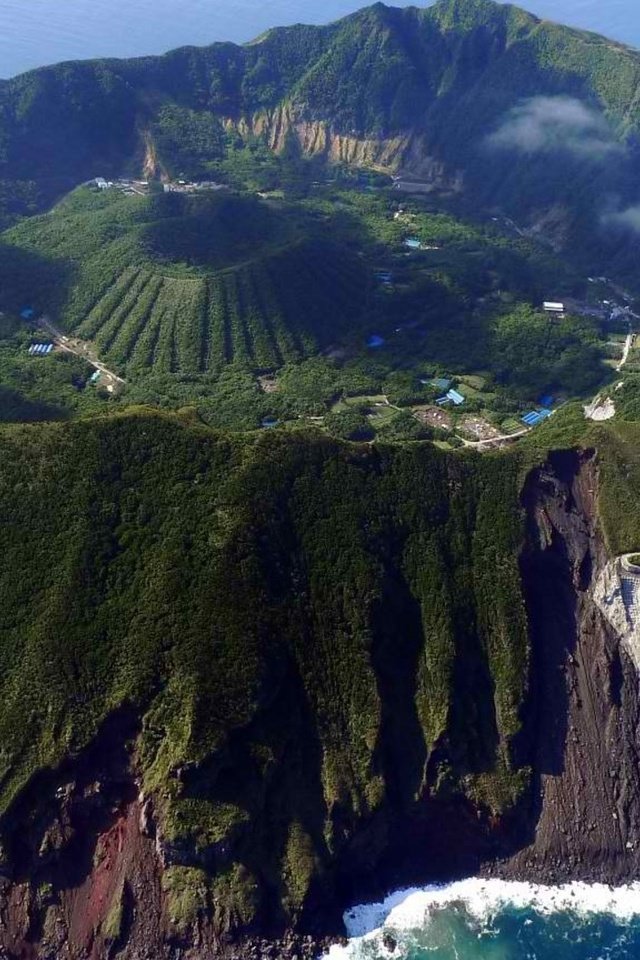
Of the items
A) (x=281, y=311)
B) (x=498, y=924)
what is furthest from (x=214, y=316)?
(x=498, y=924)

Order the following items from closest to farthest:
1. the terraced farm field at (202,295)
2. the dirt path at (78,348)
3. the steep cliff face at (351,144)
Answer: the dirt path at (78,348) → the terraced farm field at (202,295) → the steep cliff face at (351,144)

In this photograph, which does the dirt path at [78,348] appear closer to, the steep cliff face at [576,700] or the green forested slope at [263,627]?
the green forested slope at [263,627]

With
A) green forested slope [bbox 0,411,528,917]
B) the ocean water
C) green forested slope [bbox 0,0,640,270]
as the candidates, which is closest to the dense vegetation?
green forested slope [bbox 0,0,640,270]

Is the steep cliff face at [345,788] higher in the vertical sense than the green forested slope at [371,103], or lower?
lower

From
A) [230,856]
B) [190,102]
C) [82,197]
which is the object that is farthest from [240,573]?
[190,102]

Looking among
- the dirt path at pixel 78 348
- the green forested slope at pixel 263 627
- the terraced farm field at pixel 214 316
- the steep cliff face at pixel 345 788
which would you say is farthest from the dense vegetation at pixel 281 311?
the steep cliff face at pixel 345 788

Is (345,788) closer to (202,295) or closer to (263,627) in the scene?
(263,627)

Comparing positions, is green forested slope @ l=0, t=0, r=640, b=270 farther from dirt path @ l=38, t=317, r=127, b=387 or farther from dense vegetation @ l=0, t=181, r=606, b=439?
dirt path @ l=38, t=317, r=127, b=387

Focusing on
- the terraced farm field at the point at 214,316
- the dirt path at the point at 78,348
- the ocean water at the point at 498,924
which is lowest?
the ocean water at the point at 498,924
